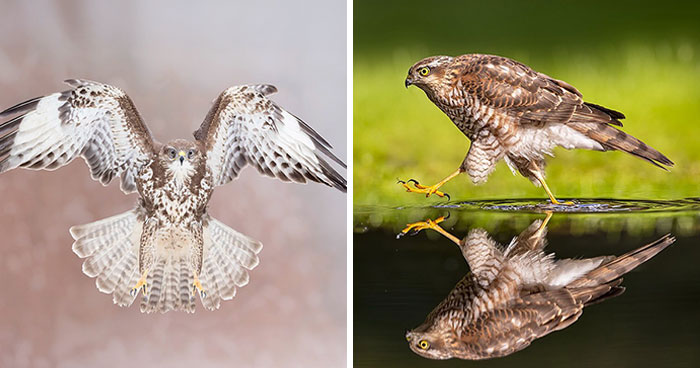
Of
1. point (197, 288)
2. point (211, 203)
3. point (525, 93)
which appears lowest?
point (197, 288)

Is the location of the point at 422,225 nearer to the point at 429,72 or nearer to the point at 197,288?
the point at 429,72

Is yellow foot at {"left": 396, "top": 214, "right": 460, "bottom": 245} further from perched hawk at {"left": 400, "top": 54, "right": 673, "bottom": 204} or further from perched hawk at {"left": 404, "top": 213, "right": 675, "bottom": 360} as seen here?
perched hawk at {"left": 400, "top": 54, "right": 673, "bottom": 204}

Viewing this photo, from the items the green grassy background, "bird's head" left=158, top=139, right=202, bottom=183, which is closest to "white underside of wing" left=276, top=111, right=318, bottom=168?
the green grassy background

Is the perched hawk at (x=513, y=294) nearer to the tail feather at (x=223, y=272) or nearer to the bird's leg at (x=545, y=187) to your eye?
the bird's leg at (x=545, y=187)

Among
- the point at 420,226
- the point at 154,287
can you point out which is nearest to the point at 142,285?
the point at 154,287

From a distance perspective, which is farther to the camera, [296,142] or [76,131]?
[296,142]

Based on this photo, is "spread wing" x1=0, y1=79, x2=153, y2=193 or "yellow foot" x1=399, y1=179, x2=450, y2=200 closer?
"spread wing" x1=0, y1=79, x2=153, y2=193
